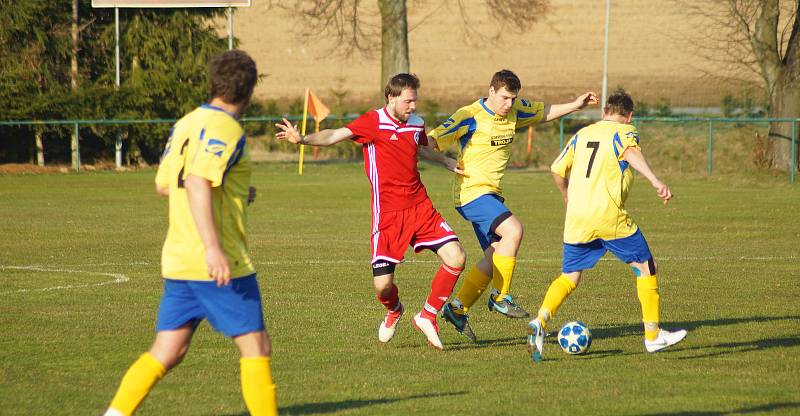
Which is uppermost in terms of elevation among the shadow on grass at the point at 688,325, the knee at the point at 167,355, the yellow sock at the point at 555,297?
the knee at the point at 167,355

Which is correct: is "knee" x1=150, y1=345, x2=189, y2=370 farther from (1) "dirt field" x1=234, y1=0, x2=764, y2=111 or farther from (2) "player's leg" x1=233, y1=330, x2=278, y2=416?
(1) "dirt field" x1=234, y1=0, x2=764, y2=111

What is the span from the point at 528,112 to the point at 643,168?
1865 millimetres

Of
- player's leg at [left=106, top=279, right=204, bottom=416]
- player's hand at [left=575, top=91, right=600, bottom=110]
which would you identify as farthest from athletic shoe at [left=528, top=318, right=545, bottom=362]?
player's leg at [left=106, top=279, right=204, bottom=416]

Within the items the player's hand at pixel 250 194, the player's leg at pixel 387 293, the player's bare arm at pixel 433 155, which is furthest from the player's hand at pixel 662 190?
the player's hand at pixel 250 194

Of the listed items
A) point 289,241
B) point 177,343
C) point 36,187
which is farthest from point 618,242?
point 36,187

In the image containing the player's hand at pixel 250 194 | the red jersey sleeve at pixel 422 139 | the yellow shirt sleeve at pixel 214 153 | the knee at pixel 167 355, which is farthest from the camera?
the red jersey sleeve at pixel 422 139

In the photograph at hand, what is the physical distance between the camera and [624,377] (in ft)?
24.8

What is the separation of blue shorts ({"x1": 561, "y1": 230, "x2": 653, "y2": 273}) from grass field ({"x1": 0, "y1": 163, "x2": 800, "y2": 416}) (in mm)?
683

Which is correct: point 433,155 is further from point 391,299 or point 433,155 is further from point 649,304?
point 649,304

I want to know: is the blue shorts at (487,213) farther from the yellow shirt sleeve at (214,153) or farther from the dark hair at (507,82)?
the yellow shirt sleeve at (214,153)

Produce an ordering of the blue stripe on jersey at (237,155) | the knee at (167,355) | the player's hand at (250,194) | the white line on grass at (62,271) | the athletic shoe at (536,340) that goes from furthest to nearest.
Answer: the white line on grass at (62,271), the athletic shoe at (536,340), the player's hand at (250,194), the knee at (167,355), the blue stripe on jersey at (237,155)

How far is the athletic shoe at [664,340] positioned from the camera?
8211mm

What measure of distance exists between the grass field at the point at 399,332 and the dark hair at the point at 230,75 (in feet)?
6.76

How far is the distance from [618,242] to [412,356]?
68.6 inches
